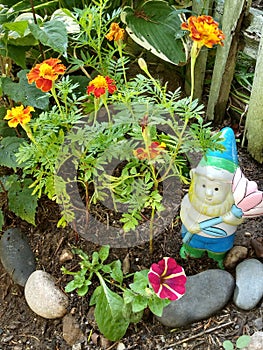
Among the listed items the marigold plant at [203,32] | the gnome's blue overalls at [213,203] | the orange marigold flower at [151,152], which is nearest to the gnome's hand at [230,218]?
the gnome's blue overalls at [213,203]

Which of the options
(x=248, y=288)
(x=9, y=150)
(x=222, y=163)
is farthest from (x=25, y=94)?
(x=248, y=288)

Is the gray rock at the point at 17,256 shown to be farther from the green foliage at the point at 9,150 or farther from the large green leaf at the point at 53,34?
the large green leaf at the point at 53,34

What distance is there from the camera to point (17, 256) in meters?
1.57

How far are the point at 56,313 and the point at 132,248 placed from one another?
10.9 inches

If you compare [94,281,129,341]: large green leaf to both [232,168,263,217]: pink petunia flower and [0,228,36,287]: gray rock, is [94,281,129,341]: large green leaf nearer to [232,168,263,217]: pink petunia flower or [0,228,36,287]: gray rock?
[0,228,36,287]: gray rock

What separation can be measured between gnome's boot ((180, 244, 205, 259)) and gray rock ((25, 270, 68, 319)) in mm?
342

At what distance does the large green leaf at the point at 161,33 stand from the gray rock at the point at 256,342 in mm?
861

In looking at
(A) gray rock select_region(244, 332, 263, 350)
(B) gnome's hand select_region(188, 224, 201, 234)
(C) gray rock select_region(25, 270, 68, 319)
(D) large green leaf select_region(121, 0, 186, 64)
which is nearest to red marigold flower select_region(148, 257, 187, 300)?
(B) gnome's hand select_region(188, 224, 201, 234)

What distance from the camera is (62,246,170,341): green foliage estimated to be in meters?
1.29

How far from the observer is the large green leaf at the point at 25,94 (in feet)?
4.66

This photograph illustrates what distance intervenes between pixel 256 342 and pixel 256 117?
73 centimetres

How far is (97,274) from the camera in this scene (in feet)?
4.64

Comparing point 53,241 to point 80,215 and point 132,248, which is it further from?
point 132,248

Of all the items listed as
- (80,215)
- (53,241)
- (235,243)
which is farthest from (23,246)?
(235,243)
